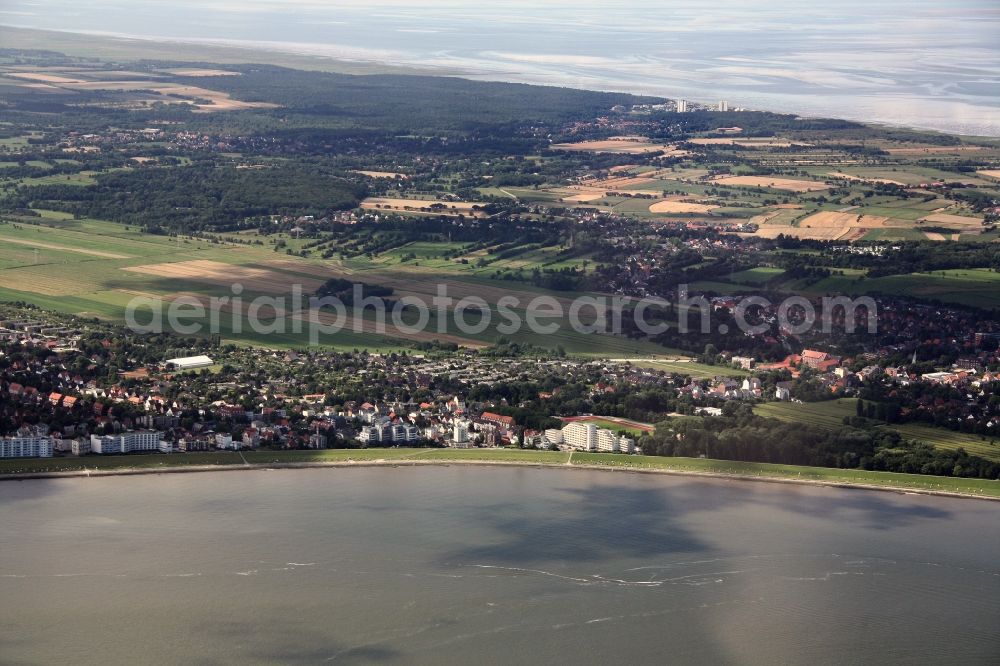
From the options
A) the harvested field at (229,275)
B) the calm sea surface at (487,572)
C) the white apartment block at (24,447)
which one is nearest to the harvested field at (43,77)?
the harvested field at (229,275)

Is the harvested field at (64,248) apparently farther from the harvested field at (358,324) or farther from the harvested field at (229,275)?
the harvested field at (358,324)

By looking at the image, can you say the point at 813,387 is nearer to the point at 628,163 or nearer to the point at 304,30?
the point at 628,163

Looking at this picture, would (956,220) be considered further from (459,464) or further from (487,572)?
(487,572)

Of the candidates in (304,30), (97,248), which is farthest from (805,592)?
(304,30)

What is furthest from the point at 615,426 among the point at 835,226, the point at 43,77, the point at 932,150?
the point at 43,77

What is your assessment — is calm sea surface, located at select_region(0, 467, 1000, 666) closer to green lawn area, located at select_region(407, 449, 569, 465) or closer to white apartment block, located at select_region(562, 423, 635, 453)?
green lawn area, located at select_region(407, 449, 569, 465)

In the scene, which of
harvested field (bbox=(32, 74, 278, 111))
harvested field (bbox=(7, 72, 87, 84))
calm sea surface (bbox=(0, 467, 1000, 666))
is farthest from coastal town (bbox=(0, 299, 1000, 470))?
harvested field (bbox=(7, 72, 87, 84))
